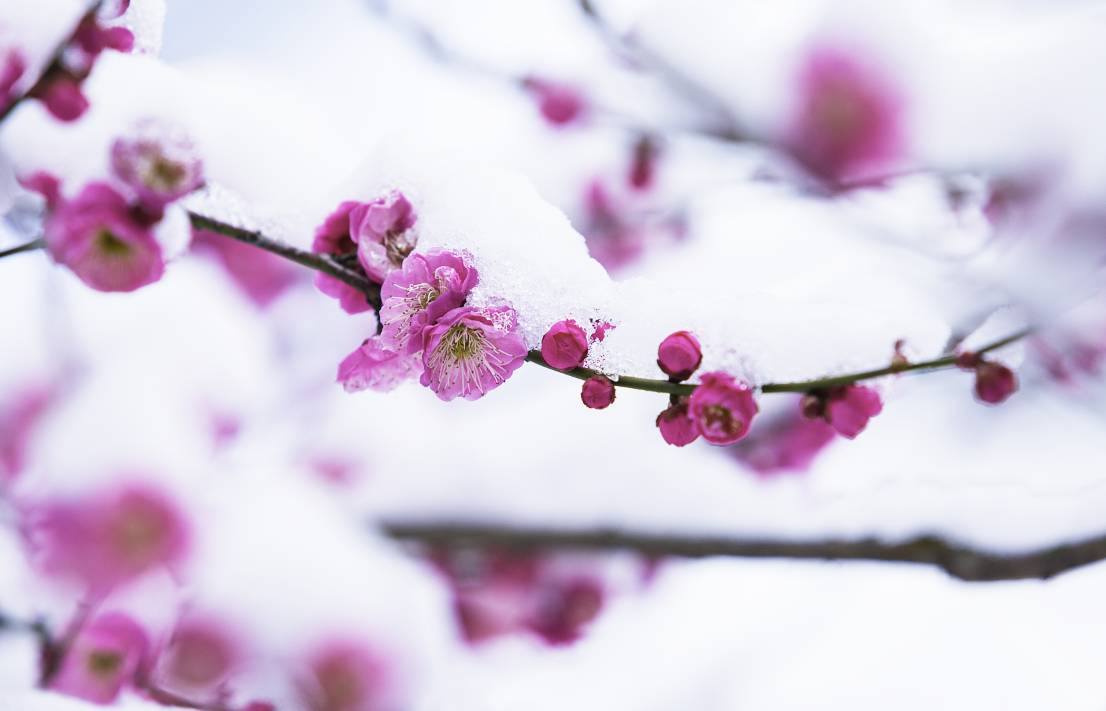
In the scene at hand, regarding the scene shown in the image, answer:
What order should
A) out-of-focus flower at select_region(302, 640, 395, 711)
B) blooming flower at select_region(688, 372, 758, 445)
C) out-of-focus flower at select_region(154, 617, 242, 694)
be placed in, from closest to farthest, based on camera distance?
1. blooming flower at select_region(688, 372, 758, 445)
2. out-of-focus flower at select_region(154, 617, 242, 694)
3. out-of-focus flower at select_region(302, 640, 395, 711)

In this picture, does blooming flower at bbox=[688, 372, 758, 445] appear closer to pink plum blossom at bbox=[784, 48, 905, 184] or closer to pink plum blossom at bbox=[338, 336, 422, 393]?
pink plum blossom at bbox=[338, 336, 422, 393]

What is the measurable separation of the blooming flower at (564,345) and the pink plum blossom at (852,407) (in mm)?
221

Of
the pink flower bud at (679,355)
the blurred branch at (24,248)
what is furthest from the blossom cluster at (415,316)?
the blurred branch at (24,248)

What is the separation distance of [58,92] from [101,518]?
3.97ft

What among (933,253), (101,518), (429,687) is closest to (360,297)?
(429,687)

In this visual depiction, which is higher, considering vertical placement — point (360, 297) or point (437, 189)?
point (437, 189)

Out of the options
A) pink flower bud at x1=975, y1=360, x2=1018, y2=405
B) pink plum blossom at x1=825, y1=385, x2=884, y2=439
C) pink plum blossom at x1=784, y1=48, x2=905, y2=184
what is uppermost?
pink plum blossom at x1=784, y1=48, x2=905, y2=184

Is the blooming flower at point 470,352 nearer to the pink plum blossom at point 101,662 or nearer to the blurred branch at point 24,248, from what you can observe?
the blurred branch at point 24,248

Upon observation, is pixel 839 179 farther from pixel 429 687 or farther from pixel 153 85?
pixel 153 85

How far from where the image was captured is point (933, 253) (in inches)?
66.1

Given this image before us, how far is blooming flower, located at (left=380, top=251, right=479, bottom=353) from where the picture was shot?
1.81ft

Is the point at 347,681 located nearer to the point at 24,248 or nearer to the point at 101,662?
the point at 101,662

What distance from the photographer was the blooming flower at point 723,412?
1.74ft

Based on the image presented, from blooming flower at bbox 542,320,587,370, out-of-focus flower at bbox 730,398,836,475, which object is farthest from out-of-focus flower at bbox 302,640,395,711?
blooming flower at bbox 542,320,587,370
